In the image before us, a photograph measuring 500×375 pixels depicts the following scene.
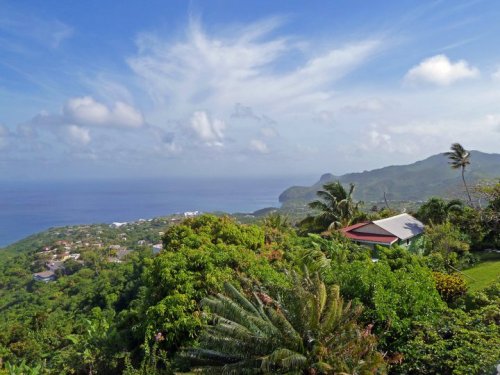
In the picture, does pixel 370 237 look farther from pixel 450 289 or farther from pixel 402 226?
pixel 450 289

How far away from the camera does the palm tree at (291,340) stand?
21.2ft

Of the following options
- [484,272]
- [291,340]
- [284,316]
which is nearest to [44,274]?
[484,272]

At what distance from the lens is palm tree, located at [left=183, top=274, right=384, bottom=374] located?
6473 millimetres

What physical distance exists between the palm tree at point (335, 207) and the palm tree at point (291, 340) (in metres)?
21.7

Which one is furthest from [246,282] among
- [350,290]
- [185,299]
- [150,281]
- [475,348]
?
[475,348]

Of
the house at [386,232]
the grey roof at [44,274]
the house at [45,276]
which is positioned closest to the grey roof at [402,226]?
the house at [386,232]

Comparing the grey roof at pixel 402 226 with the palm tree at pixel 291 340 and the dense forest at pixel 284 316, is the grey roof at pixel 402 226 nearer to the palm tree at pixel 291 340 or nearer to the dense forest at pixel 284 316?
the dense forest at pixel 284 316

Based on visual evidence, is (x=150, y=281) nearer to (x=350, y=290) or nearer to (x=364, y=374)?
(x=350, y=290)

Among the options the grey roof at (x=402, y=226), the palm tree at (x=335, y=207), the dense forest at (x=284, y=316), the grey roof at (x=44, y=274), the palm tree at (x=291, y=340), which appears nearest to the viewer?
the palm tree at (x=291, y=340)

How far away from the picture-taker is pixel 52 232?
106 m

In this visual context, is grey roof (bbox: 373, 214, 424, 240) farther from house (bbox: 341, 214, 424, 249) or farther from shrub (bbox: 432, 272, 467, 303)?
shrub (bbox: 432, 272, 467, 303)

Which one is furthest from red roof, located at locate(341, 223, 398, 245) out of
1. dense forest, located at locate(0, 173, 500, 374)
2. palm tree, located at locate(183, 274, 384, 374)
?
palm tree, located at locate(183, 274, 384, 374)

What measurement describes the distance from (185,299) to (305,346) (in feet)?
13.5

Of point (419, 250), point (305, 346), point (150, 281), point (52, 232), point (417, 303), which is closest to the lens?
point (305, 346)
